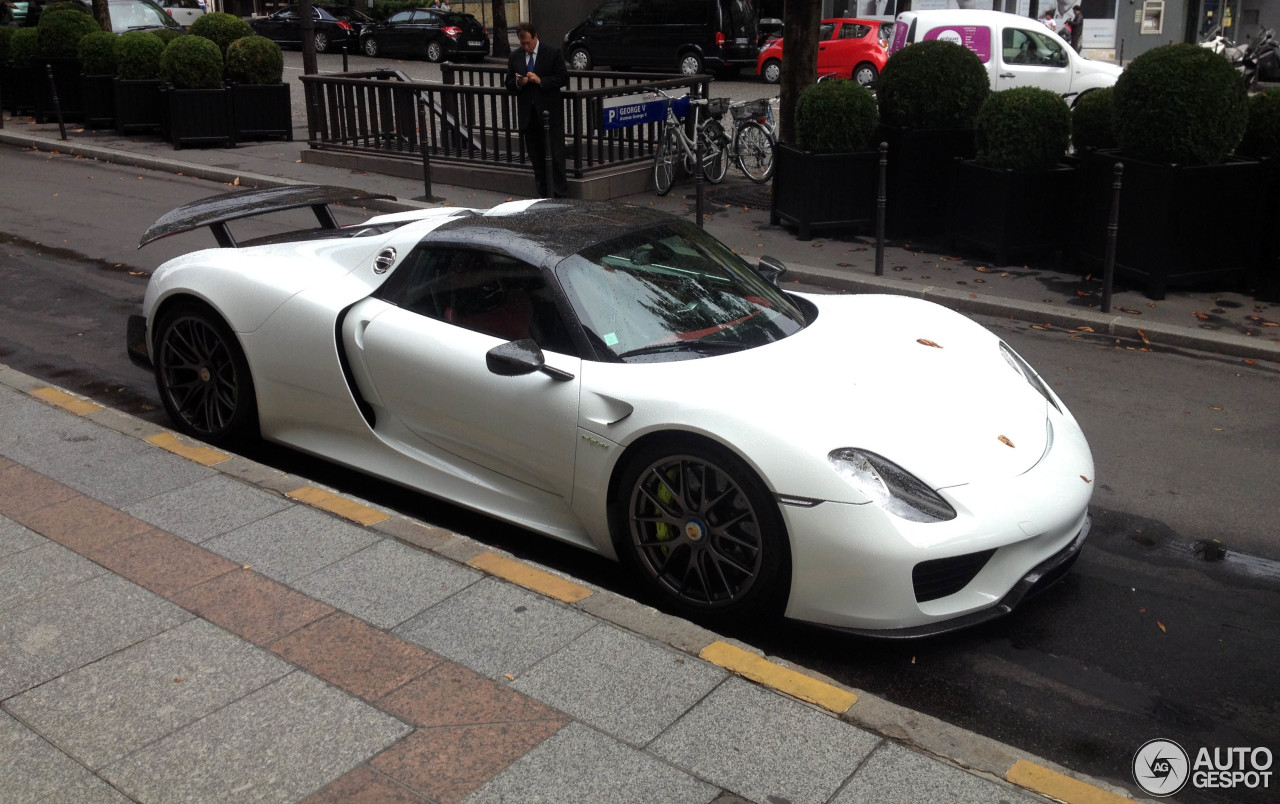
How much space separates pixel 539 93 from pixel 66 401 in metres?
7.38

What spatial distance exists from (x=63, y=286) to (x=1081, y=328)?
7977 millimetres

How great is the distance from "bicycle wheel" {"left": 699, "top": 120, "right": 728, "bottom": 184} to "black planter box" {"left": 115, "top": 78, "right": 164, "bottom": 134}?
353 inches

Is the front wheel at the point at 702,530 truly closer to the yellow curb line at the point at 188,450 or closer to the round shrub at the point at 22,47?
the yellow curb line at the point at 188,450

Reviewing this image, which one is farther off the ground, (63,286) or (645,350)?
(645,350)

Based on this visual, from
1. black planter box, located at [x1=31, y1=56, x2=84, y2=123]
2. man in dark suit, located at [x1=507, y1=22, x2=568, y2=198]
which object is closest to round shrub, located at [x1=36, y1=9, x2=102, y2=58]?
black planter box, located at [x1=31, y1=56, x2=84, y2=123]

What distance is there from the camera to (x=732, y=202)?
43.8 feet

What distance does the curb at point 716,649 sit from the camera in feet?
10.8

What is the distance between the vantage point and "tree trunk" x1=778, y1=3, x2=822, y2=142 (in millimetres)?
12992

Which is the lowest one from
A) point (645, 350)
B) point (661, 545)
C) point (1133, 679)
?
point (1133, 679)

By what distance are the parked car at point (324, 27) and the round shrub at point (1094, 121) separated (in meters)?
31.1

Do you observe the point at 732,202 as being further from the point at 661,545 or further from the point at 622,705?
the point at 622,705

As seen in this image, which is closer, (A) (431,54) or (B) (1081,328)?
(B) (1081,328)

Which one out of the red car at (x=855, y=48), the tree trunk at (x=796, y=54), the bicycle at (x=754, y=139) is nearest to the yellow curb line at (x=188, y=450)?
the tree trunk at (x=796, y=54)

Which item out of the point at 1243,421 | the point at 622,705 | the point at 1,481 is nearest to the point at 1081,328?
the point at 1243,421
